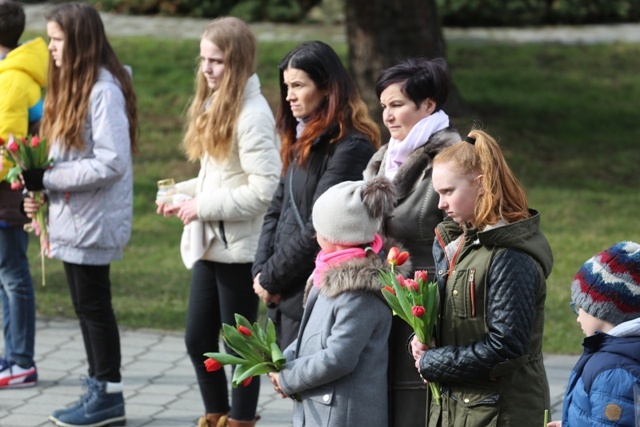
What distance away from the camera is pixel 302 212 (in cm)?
489

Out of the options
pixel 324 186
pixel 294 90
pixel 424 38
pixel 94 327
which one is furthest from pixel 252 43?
pixel 424 38

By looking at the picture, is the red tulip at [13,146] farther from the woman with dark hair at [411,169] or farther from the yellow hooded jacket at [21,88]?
the woman with dark hair at [411,169]

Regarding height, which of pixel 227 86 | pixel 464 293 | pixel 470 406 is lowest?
pixel 470 406

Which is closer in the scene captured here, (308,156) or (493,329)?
(493,329)

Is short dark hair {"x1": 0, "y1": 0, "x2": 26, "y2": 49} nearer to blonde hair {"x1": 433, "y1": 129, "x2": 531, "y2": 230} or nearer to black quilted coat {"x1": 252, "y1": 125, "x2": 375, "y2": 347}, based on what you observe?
black quilted coat {"x1": 252, "y1": 125, "x2": 375, "y2": 347}

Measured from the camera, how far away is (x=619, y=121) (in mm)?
14617

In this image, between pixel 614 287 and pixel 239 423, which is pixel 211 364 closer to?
pixel 239 423

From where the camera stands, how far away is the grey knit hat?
4.08m

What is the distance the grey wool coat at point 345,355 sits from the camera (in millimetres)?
3982

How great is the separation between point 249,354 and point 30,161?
7.12 ft

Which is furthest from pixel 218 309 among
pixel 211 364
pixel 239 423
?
pixel 211 364

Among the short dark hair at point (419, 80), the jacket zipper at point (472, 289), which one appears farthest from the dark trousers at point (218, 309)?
the jacket zipper at point (472, 289)

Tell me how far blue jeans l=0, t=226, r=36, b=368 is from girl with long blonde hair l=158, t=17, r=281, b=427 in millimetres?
1384

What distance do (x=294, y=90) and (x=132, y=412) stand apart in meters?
2.24
